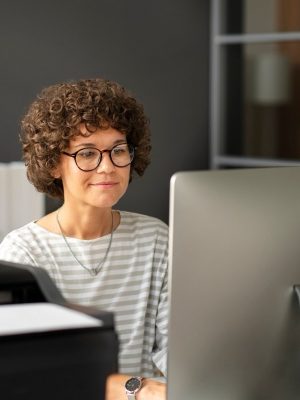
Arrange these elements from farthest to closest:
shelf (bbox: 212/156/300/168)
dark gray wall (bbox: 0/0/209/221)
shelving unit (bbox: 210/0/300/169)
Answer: shelving unit (bbox: 210/0/300/169), shelf (bbox: 212/156/300/168), dark gray wall (bbox: 0/0/209/221)

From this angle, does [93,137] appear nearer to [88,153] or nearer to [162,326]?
[88,153]

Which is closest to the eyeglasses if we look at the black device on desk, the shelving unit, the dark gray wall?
the black device on desk

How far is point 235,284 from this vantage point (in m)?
1.39

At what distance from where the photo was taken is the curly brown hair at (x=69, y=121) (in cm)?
199

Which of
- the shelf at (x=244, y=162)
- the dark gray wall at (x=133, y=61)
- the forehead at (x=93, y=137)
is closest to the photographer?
the forehead at (x=93, y=137)

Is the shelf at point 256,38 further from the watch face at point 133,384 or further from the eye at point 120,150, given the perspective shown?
the watch face at point 133,384

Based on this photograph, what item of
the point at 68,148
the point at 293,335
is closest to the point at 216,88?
the point at 68,148

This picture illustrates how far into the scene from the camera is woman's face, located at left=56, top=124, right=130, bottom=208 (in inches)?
77.7

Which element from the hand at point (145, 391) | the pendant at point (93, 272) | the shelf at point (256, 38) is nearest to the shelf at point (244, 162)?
the shelf at point (256, 38)

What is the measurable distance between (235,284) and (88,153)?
27.0 inches

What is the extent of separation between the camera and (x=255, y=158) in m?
5.89

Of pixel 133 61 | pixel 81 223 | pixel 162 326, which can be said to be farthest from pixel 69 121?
pixel 133 61

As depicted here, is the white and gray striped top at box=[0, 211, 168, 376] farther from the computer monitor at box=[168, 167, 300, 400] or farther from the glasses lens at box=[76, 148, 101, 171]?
the computer monitor at box=[168, 167, 300, 400]

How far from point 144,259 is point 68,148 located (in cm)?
31
